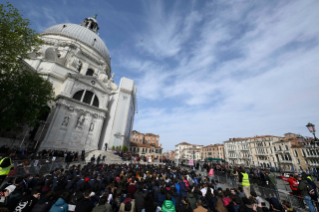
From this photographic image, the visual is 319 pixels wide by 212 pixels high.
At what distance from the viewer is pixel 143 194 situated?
5094 mm

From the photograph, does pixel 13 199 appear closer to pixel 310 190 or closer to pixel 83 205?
pixel 83 205

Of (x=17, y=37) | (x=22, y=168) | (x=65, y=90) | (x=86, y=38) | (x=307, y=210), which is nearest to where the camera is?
(x=307, y=210)

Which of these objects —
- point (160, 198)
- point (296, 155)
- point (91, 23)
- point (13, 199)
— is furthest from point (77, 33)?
point (296, 155)

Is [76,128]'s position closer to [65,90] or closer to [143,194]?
[65,90]

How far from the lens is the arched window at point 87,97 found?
26281 millimetres

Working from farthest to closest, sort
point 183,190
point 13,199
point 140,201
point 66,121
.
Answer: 1. point 66,121
2. point 183,190
3. point 140,201
4. point 13,199

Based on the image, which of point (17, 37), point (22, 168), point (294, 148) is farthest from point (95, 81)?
point (294, 148)

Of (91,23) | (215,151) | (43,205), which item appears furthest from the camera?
(215,151)

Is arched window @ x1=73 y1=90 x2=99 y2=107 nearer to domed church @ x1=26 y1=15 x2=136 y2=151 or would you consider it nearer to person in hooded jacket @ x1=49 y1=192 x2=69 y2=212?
domed church @ x1=26 y1=15 x2=136 y2=151

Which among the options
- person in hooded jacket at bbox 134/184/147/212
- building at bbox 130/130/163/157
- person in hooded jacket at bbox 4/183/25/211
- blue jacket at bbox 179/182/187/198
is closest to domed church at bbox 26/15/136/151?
person in hooded jacket at bbox 4/183/25/211

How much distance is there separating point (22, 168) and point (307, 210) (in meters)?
16.0

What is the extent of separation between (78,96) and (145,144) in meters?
43.4

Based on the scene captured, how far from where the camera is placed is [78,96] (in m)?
26.4

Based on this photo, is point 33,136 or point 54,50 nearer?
point 33,136
